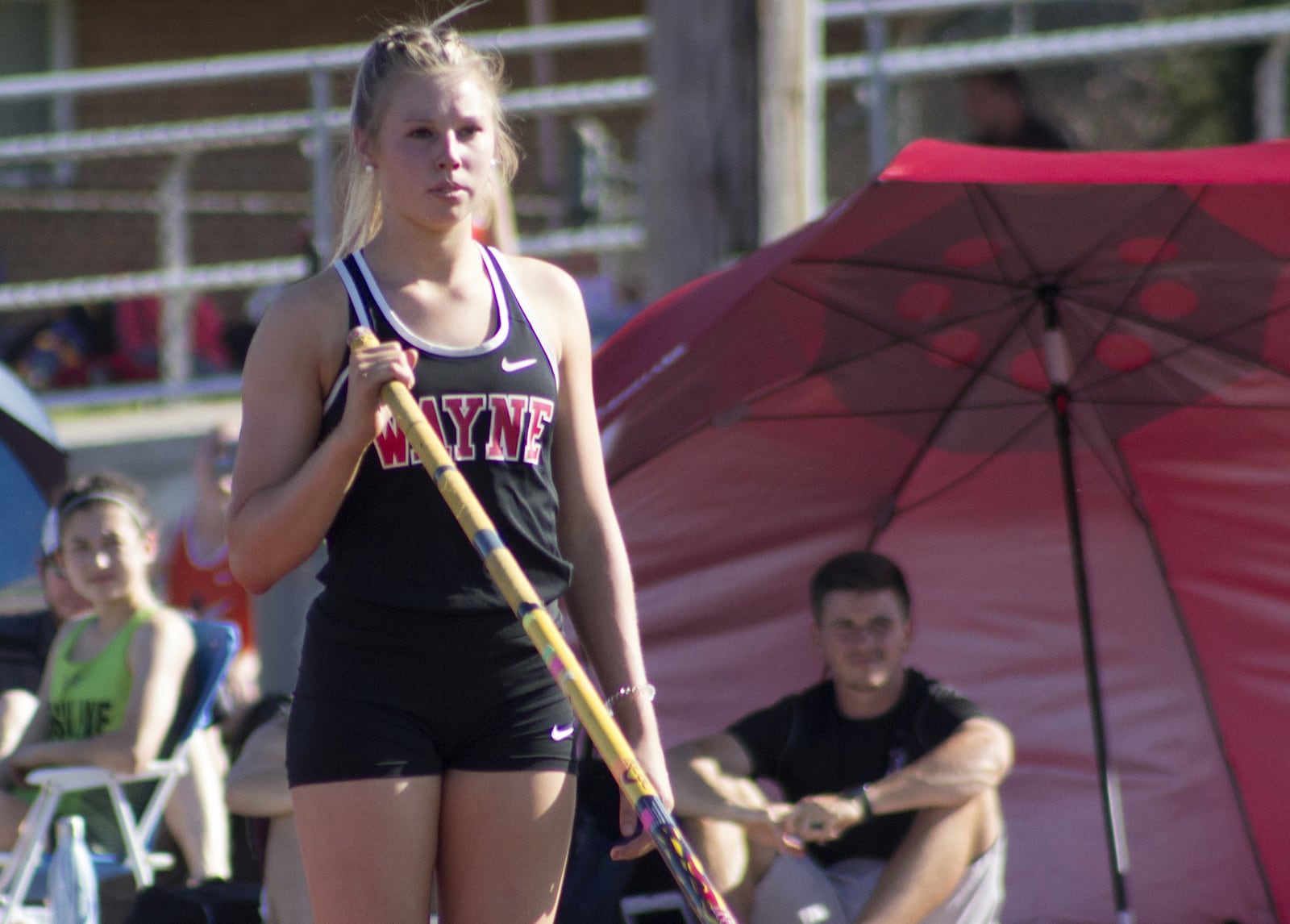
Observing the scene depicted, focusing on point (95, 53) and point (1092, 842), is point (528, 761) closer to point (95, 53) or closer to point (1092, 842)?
point (1092, 842)

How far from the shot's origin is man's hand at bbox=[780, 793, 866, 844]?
3993mm

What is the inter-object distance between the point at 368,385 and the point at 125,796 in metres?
3.13

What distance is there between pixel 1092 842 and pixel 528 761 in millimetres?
3054

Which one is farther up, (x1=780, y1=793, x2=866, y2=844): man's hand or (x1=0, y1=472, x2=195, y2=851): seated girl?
(x1=0, y1=472, x2=195, y2=851): seated girl

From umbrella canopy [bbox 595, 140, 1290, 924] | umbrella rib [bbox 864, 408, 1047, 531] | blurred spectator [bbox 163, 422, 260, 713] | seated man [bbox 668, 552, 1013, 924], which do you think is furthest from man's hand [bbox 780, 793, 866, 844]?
blurred spectator [bbox 163, 422, 260, 713]

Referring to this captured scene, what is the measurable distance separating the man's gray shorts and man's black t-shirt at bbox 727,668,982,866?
0.08 metres

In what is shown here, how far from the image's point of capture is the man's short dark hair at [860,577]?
4.34 meters

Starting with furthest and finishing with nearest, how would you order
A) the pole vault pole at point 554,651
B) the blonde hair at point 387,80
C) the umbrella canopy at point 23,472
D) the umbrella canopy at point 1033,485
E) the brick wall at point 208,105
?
1. the brick wall at point 208,105
2. the umbrella canopy at point 23,472
3. the umbrella canopy at point 1033,485
4. the blonde hair at point 387,80
5. the pole vault pole at point 554,651

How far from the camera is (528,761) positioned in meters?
2.22

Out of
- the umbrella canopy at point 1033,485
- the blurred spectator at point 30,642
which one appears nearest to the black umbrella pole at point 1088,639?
the umbrella canopy at point 1033,485

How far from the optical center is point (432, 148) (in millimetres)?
2277

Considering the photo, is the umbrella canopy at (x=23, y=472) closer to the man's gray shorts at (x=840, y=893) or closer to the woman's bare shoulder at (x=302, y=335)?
the man's gray shorts at (x=840, y=893)

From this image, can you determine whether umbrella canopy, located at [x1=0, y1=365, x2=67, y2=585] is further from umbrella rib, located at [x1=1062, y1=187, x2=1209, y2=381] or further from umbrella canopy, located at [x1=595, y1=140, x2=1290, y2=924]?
umbrella rib, located at [x1=1062, y1=187, x2=1209, y2=381]

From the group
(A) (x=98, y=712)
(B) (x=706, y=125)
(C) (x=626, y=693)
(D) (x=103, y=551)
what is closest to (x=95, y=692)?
(A) (x=98, y=712)
